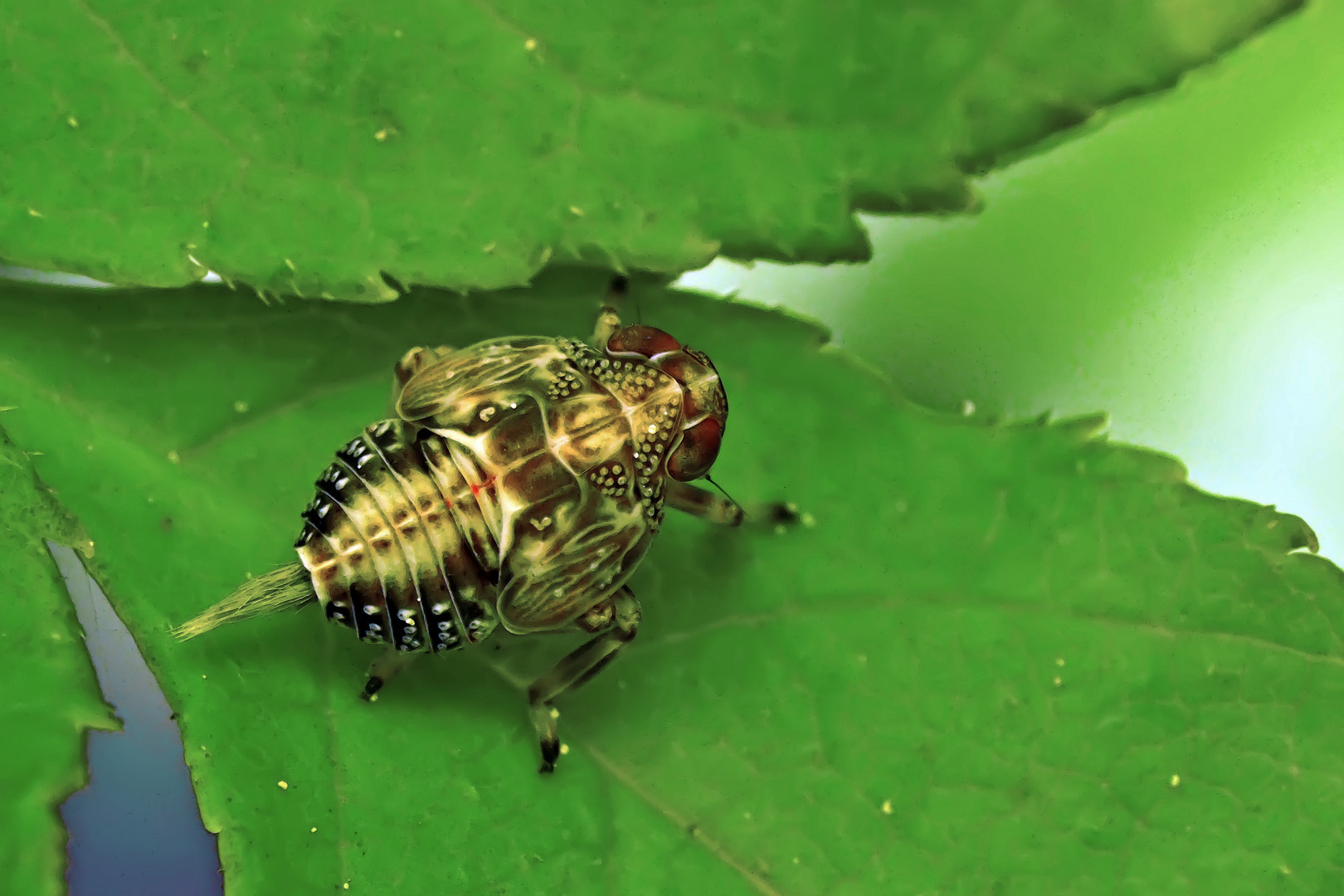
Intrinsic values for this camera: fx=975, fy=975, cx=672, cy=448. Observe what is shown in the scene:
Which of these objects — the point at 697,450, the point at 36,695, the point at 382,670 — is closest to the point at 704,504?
the point at 697,450

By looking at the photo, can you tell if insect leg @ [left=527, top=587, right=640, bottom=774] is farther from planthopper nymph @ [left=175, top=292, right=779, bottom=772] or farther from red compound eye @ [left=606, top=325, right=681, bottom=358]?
red compound eye @ [left=606, top=325, right=681, bottom=358]

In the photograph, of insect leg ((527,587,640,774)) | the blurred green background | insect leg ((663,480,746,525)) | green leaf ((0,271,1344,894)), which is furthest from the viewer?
the blurred green background

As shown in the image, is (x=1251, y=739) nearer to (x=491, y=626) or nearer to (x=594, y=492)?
(x=594, y=492)

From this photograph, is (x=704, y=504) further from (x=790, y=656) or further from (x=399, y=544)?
(x=399, y=544)

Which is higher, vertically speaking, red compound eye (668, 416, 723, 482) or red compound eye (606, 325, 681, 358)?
red compound eye (606, 325, 681, 358)

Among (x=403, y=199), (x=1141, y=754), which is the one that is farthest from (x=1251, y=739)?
(x=403, y=199)

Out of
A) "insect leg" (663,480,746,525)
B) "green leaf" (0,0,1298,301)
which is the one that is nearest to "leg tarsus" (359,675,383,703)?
"insect leg" (663,480,746,525)

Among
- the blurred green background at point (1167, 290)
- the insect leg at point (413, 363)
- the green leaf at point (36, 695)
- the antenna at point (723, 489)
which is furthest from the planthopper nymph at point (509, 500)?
the blurred green background at point (1167, 290)

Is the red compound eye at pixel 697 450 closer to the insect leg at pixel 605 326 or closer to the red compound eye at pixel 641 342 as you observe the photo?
the red compound eye at pixel 641 342
